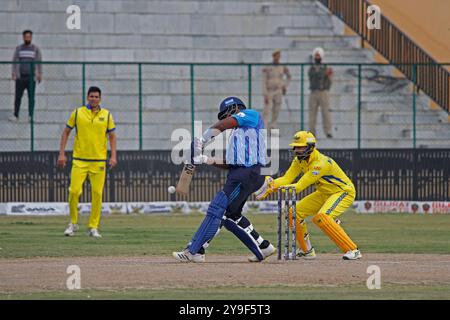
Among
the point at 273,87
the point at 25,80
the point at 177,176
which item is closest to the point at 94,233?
the point at 177,176

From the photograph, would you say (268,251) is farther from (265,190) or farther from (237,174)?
(237,174)

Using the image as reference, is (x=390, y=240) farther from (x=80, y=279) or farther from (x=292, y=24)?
Result: (x=292, y=24)

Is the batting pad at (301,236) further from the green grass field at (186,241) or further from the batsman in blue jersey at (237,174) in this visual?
the green grass field at (186,241)

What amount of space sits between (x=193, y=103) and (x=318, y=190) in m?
12.5

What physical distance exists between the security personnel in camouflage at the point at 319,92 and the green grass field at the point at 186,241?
3.65m

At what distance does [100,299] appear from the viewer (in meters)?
13.3

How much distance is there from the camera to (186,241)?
20.8 m

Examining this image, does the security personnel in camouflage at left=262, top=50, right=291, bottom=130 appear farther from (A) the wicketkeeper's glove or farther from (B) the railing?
(A) the wicketkeeper's glove

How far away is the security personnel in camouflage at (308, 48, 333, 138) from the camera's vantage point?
1204 inches

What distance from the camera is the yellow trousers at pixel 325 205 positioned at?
17156mm

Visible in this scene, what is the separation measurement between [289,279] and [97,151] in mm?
6827

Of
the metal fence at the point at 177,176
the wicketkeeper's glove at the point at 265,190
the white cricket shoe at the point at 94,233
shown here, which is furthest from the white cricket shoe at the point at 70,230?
the metal fence at the point at 177,176

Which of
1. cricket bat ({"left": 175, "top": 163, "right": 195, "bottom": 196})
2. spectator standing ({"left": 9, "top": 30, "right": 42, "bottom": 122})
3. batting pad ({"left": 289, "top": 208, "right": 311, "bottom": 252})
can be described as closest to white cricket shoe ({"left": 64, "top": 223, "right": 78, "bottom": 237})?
batting pad ({"left": 289, "top": 208, "right": 311, "bottom": 252})
